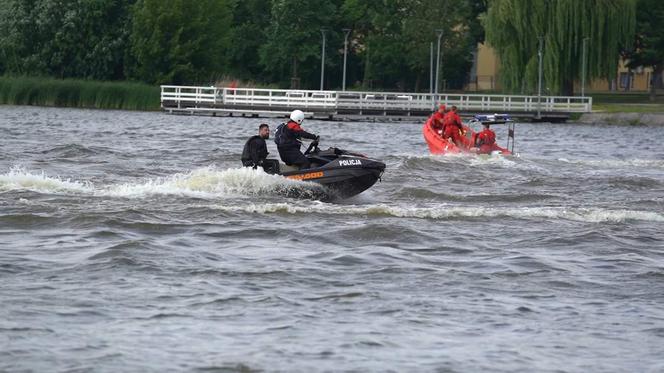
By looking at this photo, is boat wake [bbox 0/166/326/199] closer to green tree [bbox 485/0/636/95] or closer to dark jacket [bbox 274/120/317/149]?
dark jacket [bbox 274/120/317/149]

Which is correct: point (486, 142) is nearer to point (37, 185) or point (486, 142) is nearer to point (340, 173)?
point (340, 173)

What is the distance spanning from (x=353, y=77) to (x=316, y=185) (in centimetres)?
6971

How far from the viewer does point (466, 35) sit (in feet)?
273

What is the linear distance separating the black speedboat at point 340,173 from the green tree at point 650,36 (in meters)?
58.3

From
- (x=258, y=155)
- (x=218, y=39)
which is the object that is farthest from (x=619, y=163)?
(x=218, y=39)

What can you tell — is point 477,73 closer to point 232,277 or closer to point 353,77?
point 353,77

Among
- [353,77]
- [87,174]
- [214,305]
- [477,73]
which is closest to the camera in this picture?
[214,305]

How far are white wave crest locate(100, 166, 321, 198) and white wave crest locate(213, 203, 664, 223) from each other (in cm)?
93

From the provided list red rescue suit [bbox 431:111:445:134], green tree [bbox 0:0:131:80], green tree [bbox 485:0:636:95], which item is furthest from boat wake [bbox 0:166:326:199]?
green tree [bbox 0:0:131:80]

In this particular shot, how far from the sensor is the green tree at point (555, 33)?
6150 cm

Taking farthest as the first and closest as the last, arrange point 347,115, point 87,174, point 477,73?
point 477,73 → point 347,115 → point 87,174

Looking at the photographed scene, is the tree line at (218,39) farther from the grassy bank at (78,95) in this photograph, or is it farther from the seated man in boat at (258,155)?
the seated man in boat at (258,155)

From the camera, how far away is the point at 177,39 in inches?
3137

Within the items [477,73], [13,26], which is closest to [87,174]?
[13,26]
